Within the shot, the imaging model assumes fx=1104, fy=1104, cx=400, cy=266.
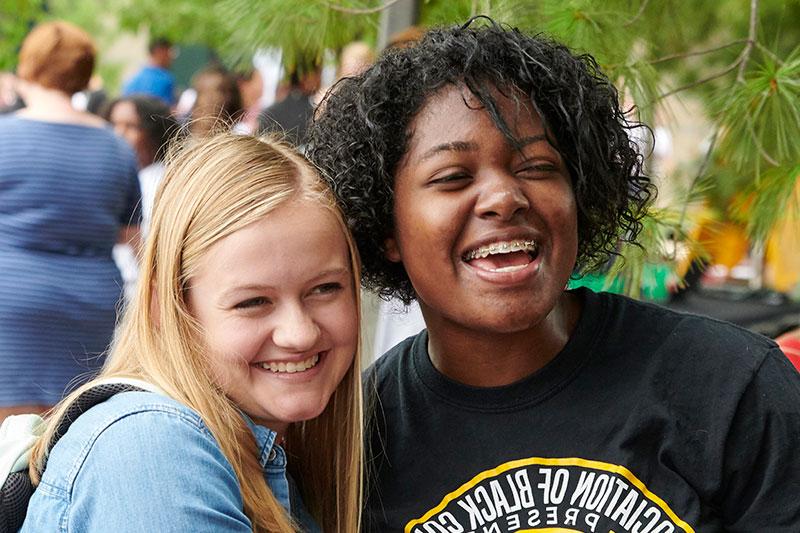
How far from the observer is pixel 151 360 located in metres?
1.82

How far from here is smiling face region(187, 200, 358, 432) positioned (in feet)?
5.85

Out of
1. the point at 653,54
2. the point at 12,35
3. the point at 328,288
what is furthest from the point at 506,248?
the point at 12,35

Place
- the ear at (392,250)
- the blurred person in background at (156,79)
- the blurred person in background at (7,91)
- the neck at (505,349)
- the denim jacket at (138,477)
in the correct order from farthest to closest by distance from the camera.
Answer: the blurred person in background at (7,91), the blurred person in background at (156,79), the ear at (392,250), the neck at (505,349), the denim jacket at (138,477)

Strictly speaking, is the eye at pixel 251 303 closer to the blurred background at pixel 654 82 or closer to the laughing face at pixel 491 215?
the laughing face at pixel 491 215

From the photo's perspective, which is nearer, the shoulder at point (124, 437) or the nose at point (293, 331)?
the shoulder at point (124, 437)

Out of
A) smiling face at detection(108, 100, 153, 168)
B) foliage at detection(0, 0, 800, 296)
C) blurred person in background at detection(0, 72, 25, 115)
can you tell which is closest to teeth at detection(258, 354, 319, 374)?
foliage at detection(0, 0, 800, 296)

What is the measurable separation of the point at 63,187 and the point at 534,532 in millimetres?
2648

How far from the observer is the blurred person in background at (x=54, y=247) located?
3.80 meters

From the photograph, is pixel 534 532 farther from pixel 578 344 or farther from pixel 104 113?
pixel 104 113

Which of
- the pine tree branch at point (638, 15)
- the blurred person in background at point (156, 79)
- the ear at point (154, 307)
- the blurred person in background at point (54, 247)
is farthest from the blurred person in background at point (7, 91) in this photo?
the ear at point (154, 307)

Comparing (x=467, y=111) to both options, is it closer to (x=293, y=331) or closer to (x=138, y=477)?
(x=293, y=331)

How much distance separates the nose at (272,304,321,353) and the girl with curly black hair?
250 millimetres

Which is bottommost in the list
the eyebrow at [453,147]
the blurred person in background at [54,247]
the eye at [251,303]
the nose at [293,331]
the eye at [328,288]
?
the blurred person in background at [54,247]

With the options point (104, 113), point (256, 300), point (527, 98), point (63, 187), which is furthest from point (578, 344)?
point (104, 113)
